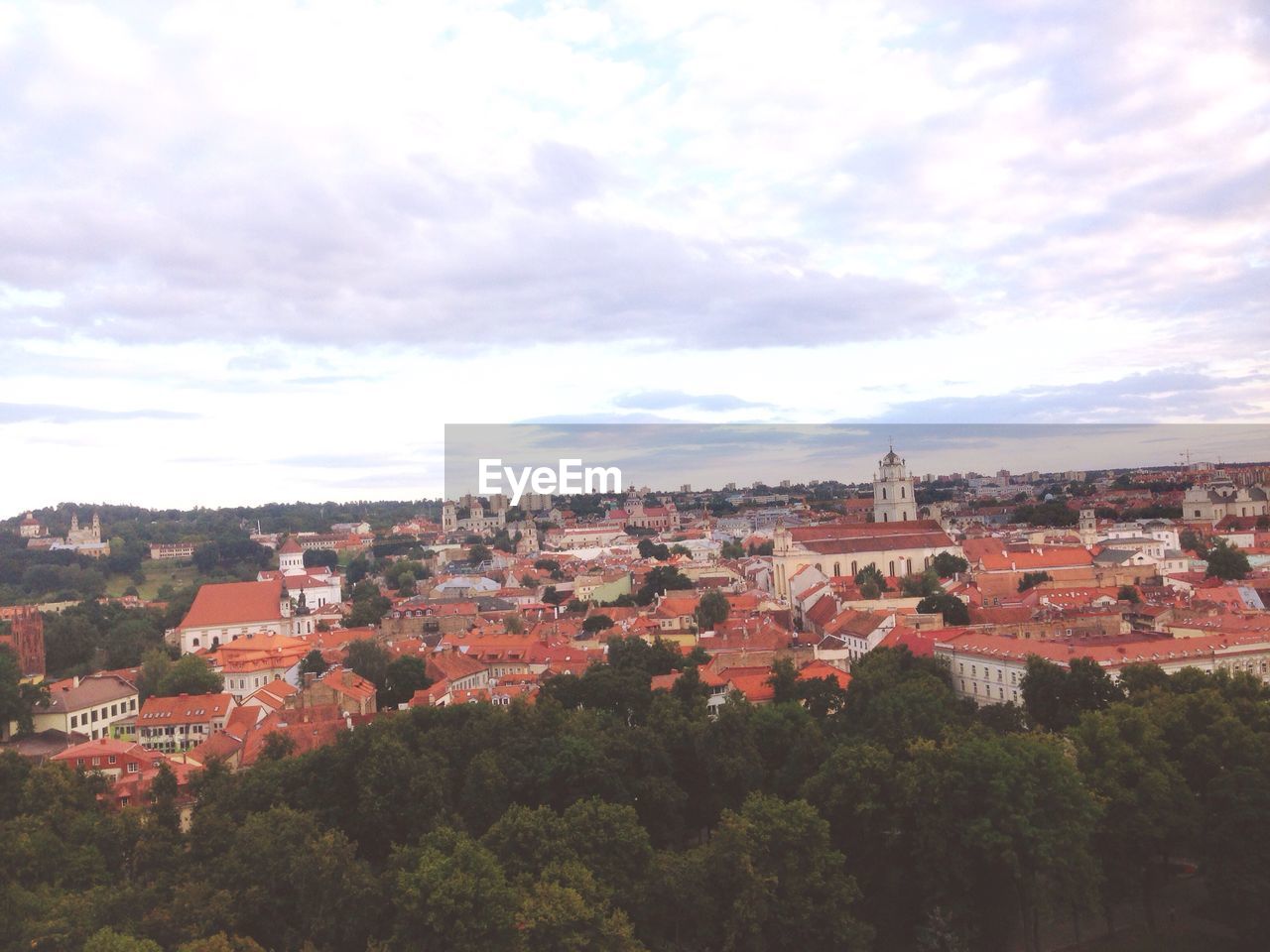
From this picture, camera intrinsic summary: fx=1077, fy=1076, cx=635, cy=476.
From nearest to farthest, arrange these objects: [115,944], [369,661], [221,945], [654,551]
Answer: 1. [221,945]
2. [115,944]
3. [369,661]
4. [654,551]

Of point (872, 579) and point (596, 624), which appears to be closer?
point (596, 624)

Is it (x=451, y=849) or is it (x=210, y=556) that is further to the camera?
(x=210, y=556)

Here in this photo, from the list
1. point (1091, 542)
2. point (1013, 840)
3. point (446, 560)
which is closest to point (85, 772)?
point (1013, 840)

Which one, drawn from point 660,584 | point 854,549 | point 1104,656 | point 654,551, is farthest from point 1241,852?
point 654,551

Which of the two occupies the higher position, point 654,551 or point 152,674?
point 654,551

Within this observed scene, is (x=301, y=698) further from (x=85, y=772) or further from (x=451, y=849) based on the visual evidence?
(x=451, y=849)

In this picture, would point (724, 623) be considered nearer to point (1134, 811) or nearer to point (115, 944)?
point (1134, 811)

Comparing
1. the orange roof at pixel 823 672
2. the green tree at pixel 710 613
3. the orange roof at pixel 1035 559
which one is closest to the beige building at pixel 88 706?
the green tree at pixel 710 613
